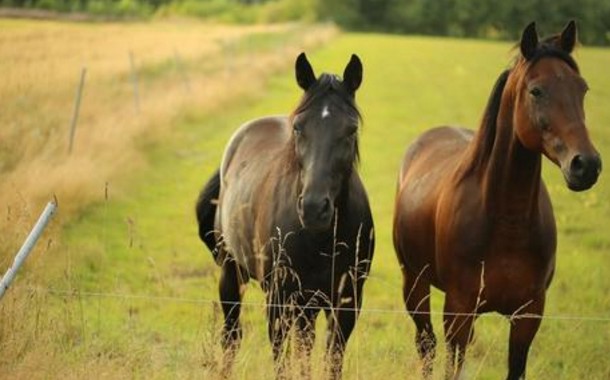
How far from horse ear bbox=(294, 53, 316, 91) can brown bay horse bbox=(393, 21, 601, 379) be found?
1.15m

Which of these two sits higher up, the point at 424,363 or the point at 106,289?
the point at 424,363

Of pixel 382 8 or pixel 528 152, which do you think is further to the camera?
pixel 382 8

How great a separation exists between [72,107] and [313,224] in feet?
37.6

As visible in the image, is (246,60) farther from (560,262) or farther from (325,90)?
(325,90)

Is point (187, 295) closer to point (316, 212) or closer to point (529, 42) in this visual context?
point (316, 212)

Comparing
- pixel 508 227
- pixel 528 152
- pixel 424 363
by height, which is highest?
pixel 528 152

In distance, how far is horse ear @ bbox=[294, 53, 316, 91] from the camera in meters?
5.36

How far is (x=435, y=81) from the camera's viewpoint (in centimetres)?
3600

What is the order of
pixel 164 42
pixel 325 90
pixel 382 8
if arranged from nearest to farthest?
pixel 325 90 → pixel 164 42 → pixel 382 8

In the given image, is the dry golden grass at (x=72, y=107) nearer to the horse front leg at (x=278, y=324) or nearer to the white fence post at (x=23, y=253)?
the white fence post at (x=23, y=253)

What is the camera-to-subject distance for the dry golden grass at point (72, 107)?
10.6 meters

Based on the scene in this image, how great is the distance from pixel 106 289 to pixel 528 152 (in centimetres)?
494

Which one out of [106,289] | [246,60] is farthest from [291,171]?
[246,60]

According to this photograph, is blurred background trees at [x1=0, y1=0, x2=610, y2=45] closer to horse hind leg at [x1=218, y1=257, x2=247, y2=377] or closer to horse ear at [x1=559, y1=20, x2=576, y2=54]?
horse hind leg at [x1=218, y1=257, x2=247, y2=377]
